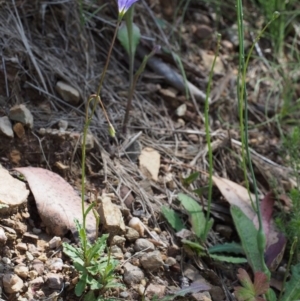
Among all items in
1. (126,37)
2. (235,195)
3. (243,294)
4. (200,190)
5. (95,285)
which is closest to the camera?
→ (95,285)

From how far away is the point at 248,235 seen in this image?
223 centimetres

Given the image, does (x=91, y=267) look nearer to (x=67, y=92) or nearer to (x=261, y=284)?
(x=261, y=284)

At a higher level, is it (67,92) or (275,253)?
(67,92)

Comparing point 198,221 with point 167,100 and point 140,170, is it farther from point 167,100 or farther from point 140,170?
point 167,100

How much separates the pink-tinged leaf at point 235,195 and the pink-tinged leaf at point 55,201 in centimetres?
58

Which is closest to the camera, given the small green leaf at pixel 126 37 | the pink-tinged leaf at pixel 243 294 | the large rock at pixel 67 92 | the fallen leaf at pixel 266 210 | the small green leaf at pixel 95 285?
the small green leaf at pixel 95 285

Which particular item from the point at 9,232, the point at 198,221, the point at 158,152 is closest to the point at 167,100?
the point at 158,152

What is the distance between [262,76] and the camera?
3090mm

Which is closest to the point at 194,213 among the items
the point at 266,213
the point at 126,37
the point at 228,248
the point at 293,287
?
the point at 228,248

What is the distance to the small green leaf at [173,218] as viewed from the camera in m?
2.24

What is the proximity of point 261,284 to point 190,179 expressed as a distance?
0.55m

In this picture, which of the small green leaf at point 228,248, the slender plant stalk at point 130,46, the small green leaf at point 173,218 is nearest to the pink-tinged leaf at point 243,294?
the small green leaf at point 228,248

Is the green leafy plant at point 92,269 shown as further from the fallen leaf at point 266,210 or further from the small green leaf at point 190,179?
the fallen leaf at point 266,210

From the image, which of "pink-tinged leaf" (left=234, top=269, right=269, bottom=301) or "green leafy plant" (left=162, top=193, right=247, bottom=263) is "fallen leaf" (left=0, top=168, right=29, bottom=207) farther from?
"pink-tinged leaf" (left=234, top=269, right=269, bottom=301)
